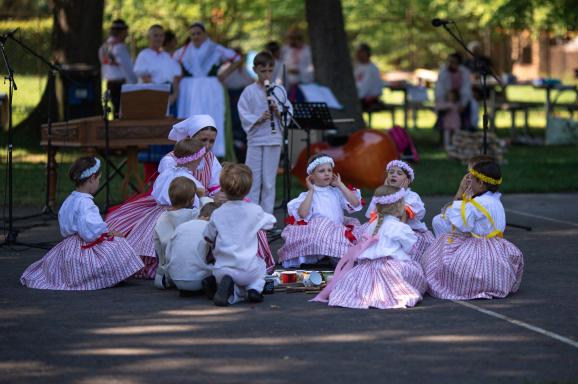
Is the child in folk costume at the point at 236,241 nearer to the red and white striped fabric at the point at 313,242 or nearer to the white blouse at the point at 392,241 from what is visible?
the white blouse at the point at 392,241

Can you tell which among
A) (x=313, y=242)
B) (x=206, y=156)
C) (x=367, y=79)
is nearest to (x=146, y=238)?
(x=206, y=156)

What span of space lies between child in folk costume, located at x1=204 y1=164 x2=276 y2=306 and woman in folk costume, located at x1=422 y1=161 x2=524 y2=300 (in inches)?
54.2

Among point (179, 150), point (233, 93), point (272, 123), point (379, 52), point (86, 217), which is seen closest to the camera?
point (86, 217)

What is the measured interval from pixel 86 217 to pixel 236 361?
2791 mm

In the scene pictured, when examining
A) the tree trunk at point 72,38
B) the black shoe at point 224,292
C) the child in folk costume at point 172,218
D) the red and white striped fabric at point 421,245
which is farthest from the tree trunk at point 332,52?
the black shoe at point 224,292

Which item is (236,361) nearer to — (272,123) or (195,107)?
(272,123)

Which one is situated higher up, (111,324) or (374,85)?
(374,85)

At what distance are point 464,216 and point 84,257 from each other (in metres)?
2.93

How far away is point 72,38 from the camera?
20.8 meters

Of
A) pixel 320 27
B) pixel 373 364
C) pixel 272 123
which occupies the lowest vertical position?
pixel 373 364

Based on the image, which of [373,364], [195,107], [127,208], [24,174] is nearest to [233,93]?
[195,107]

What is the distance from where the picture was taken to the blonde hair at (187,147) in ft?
32.0

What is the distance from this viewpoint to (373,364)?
6.55 metres

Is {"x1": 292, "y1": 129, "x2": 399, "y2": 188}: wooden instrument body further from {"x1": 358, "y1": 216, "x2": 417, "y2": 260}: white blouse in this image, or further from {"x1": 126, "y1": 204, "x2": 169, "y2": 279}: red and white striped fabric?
{"x1": 358, "y1": 216, "x2": 417, "y2": 260}: white blouse
